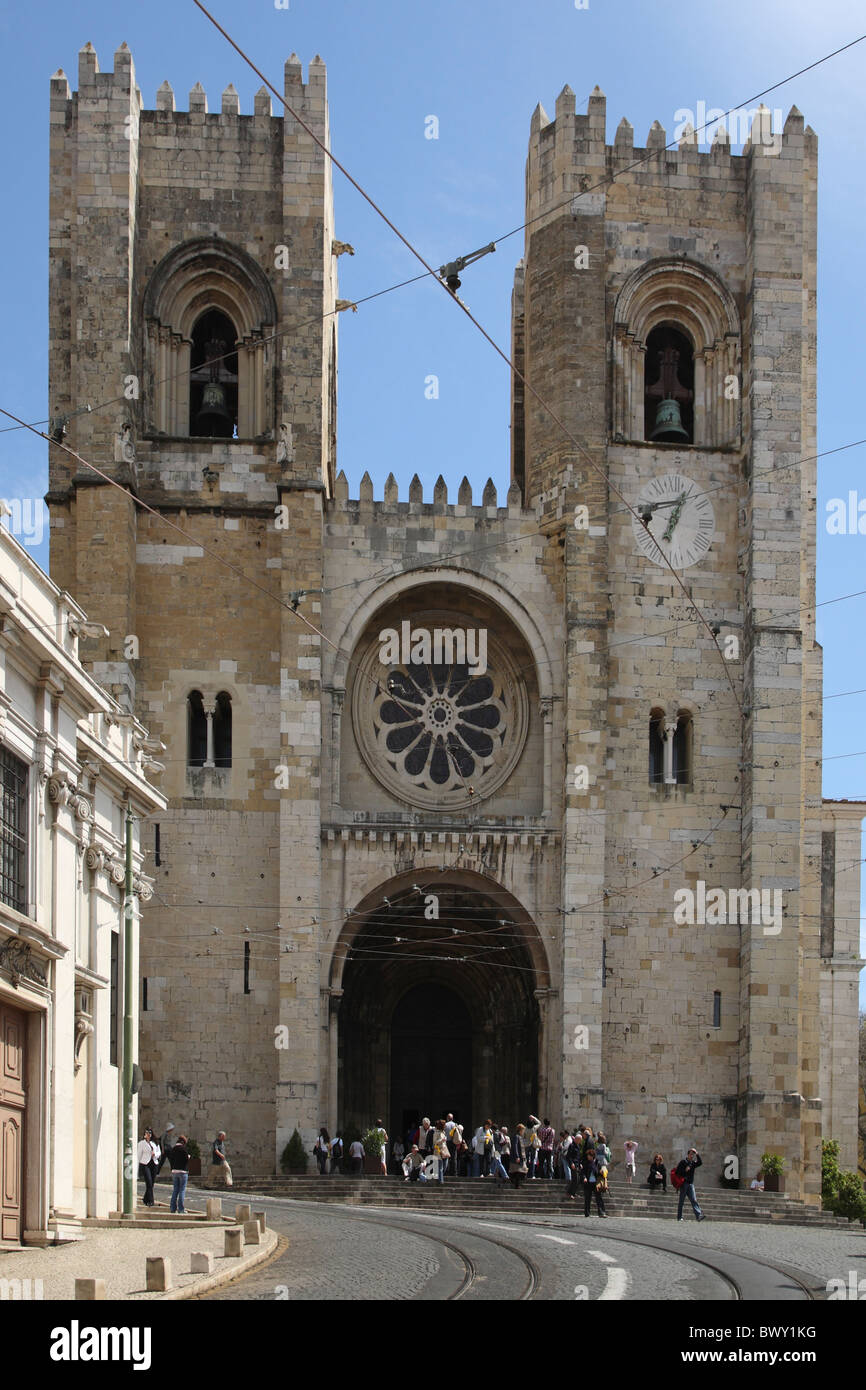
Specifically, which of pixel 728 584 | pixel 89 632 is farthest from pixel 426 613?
pixel 89 632

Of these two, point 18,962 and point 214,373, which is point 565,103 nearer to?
point 214,373

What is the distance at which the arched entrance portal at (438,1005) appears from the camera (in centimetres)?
3741

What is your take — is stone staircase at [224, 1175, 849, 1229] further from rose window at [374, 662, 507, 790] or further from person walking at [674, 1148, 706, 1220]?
rose window at [374, 662, 507, 790]

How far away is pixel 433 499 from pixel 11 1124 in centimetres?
1982

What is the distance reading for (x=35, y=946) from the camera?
835 inches

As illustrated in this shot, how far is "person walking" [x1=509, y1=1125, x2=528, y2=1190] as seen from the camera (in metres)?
32.2

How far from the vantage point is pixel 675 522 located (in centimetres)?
3838

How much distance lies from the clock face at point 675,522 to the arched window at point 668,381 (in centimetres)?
118

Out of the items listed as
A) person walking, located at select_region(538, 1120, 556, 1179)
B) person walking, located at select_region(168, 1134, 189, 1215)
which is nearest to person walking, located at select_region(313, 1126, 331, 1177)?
person walking, located at select_region(538, 1120, 556, 1179)

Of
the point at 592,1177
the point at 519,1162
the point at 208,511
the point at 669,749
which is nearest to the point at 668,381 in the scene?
the point at 669,749

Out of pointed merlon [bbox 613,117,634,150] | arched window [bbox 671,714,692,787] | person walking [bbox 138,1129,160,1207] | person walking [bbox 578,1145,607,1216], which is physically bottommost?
person walking [bbox 578,1145,607,1216]

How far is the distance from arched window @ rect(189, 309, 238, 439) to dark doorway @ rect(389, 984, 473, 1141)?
38.7 ft

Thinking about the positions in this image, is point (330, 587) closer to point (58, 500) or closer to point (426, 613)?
point (426, 613)

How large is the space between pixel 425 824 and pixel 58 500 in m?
8.91
